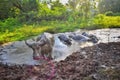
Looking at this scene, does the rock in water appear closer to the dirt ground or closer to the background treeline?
the dirt ground

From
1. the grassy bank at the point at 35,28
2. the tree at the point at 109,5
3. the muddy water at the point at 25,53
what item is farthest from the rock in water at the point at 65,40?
the tree at the point at 109,5

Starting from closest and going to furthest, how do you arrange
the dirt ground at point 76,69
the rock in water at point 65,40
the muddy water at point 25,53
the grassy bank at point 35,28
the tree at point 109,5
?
the dirt ground at point 76,69 < the muddy water at point 25,53 < the rock in water at point 65,40 < the grassy bank at point 35,28 < the tree at point 109,5

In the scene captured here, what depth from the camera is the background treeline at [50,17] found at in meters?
22.3

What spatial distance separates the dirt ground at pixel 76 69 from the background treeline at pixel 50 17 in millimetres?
10540

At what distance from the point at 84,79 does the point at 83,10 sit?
2153 cm

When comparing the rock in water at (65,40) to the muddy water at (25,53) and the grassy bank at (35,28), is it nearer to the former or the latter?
the muddy water at (25,53)

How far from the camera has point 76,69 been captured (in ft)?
27.0

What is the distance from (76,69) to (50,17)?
19.1 m

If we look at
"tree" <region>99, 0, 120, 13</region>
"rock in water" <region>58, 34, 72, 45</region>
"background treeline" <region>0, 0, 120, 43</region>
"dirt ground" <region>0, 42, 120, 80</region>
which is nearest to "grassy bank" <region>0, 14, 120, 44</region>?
"background treeline" <region>0, 0, 120, 43</region>

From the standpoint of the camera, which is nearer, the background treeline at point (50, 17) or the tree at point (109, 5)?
the background treeline at point (50, 17)

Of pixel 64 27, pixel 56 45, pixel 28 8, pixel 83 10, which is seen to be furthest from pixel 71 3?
pixel 56 45

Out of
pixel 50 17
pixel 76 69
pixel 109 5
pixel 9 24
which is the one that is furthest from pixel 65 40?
pixel 109 5

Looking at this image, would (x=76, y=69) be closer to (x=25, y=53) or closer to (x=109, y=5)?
(x=25, y=53)

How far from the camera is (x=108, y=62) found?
28.8 ft
